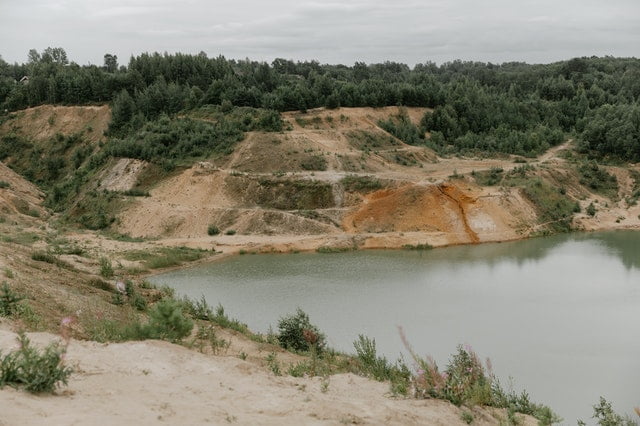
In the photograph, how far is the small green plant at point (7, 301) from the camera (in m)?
13.4

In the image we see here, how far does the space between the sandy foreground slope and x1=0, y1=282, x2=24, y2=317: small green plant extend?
1.93 m

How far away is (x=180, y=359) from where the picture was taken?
1160 centimetres

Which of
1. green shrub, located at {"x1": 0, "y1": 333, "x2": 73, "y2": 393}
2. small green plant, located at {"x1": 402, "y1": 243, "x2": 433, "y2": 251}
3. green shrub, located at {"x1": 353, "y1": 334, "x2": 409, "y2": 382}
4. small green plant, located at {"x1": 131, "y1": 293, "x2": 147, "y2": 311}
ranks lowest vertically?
small green plant, located at {"x1": 402, "y1": 243, "x2": 433, "y2": 251}

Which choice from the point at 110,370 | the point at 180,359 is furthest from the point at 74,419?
the point at 180,359

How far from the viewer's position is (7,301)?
13.7 meters

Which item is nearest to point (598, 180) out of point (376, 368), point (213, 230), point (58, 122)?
point (213, 230)

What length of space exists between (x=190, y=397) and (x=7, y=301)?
6813 mm

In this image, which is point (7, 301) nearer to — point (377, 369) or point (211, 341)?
point (211, 341)

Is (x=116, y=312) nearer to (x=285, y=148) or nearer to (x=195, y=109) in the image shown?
(x=285, y=148)

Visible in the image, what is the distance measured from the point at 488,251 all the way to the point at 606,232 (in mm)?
9841

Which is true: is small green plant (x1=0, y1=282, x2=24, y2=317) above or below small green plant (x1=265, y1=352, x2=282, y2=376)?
above

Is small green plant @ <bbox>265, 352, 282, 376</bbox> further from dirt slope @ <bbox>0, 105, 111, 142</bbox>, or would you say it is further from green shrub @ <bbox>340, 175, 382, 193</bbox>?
dirt slope @ <bbox>0, 105, 111, 142</bbox>

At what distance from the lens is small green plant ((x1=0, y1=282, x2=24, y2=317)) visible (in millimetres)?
13359

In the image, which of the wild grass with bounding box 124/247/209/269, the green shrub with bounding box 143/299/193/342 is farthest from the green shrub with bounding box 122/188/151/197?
the green shrub with bounding box 143/299/193/342
